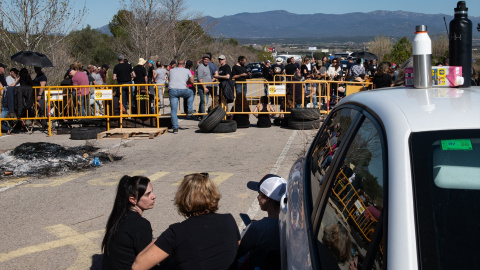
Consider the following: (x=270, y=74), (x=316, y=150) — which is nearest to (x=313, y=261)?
(x=316, y=150)

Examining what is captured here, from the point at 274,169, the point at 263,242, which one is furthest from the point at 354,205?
the point at 274,169

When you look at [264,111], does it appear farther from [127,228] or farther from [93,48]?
[93,48]

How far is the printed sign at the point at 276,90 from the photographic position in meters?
16.3

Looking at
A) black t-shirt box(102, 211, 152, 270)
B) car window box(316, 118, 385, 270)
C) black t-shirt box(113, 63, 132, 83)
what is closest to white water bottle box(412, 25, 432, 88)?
car window box(316, 118, 385, 270)

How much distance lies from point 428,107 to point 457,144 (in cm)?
29

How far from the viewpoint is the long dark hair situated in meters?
4.64

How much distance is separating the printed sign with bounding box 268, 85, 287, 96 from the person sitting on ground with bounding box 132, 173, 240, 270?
1213cm

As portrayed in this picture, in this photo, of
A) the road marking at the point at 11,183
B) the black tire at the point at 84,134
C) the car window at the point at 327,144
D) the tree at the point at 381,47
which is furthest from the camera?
the tree at the point at 381,47

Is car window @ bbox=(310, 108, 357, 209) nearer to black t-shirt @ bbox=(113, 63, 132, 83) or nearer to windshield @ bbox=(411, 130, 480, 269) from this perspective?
windshield @ bbox=(411, 130, 480, 269)

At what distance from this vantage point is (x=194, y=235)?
4043mm

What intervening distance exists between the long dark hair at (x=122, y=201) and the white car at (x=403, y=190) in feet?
6.55

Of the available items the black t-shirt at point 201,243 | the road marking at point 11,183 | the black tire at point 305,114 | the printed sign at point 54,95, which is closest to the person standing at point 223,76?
the black tire at point 305,114

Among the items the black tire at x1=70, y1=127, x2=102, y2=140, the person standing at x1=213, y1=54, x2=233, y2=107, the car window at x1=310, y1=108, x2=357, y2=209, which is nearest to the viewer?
the car window at x1=310, y1=108, x2=357, y2=209

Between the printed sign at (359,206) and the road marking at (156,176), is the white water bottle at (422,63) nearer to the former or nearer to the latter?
the printed sign at (359,206)
